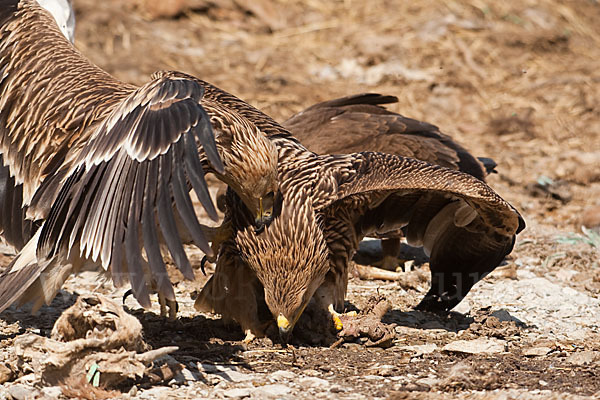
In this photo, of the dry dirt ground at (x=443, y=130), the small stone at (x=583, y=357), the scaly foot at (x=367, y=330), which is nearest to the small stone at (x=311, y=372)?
the dry dirt ground at (x=443, y=130)

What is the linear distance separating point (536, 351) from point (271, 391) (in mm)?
1626

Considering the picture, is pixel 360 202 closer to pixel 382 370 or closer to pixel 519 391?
pixel 382 370

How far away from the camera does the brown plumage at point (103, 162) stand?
3.81m

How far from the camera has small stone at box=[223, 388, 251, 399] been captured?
389 cm

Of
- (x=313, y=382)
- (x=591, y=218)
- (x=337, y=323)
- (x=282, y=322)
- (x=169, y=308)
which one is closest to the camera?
(x=313, y=382)

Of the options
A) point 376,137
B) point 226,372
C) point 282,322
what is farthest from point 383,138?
point 226,372

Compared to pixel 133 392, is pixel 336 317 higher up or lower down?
lower down

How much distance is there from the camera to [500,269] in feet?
21.2

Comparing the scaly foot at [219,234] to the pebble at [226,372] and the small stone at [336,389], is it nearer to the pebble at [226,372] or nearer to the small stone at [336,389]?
the pebble at [226,372]

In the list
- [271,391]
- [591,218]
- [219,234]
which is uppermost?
[219,234]

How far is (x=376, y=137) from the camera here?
6.39 meters

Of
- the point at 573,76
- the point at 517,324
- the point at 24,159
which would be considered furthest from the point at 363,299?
the point at 573,76

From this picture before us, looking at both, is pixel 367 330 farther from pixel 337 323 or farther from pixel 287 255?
pixel 287 255

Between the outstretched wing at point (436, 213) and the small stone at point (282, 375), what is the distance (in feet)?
3.33
